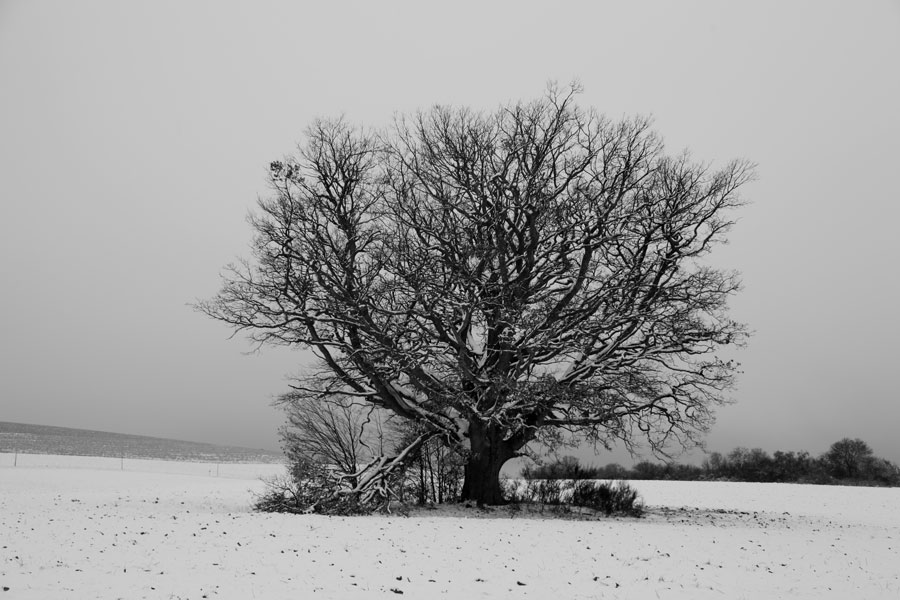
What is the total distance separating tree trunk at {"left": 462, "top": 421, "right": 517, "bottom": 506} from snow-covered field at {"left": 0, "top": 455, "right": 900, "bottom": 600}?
3.32ft

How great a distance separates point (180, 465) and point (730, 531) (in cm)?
3709

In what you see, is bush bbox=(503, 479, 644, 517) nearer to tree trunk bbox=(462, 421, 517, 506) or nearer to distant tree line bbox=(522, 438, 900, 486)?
tree trunk bbox=(462, 421, 517, 506)

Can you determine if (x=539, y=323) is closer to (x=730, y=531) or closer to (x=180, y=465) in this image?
(x=730, y=531)

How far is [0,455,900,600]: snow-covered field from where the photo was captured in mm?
7855

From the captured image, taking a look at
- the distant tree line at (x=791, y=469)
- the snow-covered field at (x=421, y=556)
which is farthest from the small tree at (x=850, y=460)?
the snow-covered field at (x=421, y=556)

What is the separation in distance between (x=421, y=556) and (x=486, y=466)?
764 cm

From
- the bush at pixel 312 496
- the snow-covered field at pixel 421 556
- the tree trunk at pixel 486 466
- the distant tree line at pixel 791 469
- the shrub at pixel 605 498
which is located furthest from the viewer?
the distant tree line at pixel 791 469

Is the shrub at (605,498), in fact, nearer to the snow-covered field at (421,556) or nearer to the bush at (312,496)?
the snow-covered field at (421,556)

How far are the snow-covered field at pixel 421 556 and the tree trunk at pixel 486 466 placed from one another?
1.01m

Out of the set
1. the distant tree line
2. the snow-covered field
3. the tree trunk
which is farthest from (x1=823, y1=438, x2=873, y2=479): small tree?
Answer: the tree trunk

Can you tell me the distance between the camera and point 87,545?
9.69 meters

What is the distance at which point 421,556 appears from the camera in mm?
9648

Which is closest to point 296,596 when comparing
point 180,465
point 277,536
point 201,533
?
point 277,536

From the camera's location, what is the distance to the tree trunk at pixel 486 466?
1684cm
